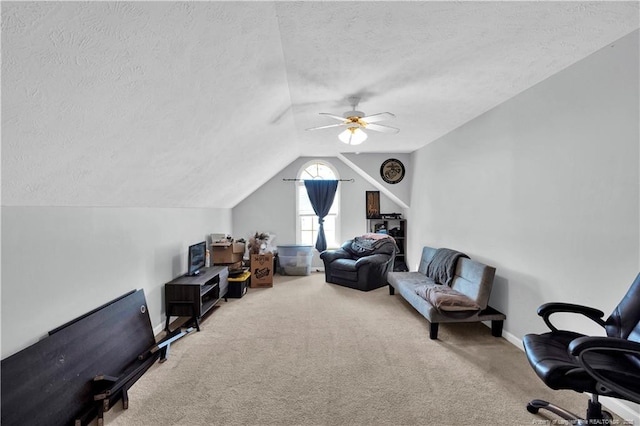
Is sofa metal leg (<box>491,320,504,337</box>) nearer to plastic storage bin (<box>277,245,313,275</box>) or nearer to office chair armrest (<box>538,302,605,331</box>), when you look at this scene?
office chair armrest (<box>538,302,605,331</box>)

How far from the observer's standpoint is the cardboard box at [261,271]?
4918mm

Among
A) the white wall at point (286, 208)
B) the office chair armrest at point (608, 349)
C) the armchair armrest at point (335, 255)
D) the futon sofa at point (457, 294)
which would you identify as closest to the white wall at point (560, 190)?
the futon sofa at point (457, 294)

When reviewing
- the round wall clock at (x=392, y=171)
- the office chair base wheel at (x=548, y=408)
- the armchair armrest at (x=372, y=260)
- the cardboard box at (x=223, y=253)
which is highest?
the round wall clock at (x=392, y=171)

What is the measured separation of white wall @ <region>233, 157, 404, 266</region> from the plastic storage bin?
17.4 inches

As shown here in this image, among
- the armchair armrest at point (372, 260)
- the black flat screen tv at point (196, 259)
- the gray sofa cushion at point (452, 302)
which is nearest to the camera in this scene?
the gray sofa cushion at point (452, 302)

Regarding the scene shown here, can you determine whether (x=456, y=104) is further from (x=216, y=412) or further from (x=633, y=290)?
(x=216, y=412)

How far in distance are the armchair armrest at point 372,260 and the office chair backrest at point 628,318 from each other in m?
3.11

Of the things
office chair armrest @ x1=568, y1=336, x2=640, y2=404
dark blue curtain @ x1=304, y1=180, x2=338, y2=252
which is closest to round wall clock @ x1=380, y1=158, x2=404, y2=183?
dark blue curtain @ x1=304, y1=180, x2=338, y2=252

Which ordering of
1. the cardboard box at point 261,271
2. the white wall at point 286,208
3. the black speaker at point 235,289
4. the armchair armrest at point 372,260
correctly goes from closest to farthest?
the black speaker at point 235,289 → the armchair armrest at point 372,260 → the cardboard box at point 261,271 → the white wall at point 286,208

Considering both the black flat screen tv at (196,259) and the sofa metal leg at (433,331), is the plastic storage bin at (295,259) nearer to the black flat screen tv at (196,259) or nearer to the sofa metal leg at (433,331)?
the black flat screen tv at (196,259)

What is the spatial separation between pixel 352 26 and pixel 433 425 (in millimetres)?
2412

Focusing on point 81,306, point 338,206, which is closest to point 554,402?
point 81,306

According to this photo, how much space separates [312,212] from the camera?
6.25 meters

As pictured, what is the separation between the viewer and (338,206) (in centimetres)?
620
